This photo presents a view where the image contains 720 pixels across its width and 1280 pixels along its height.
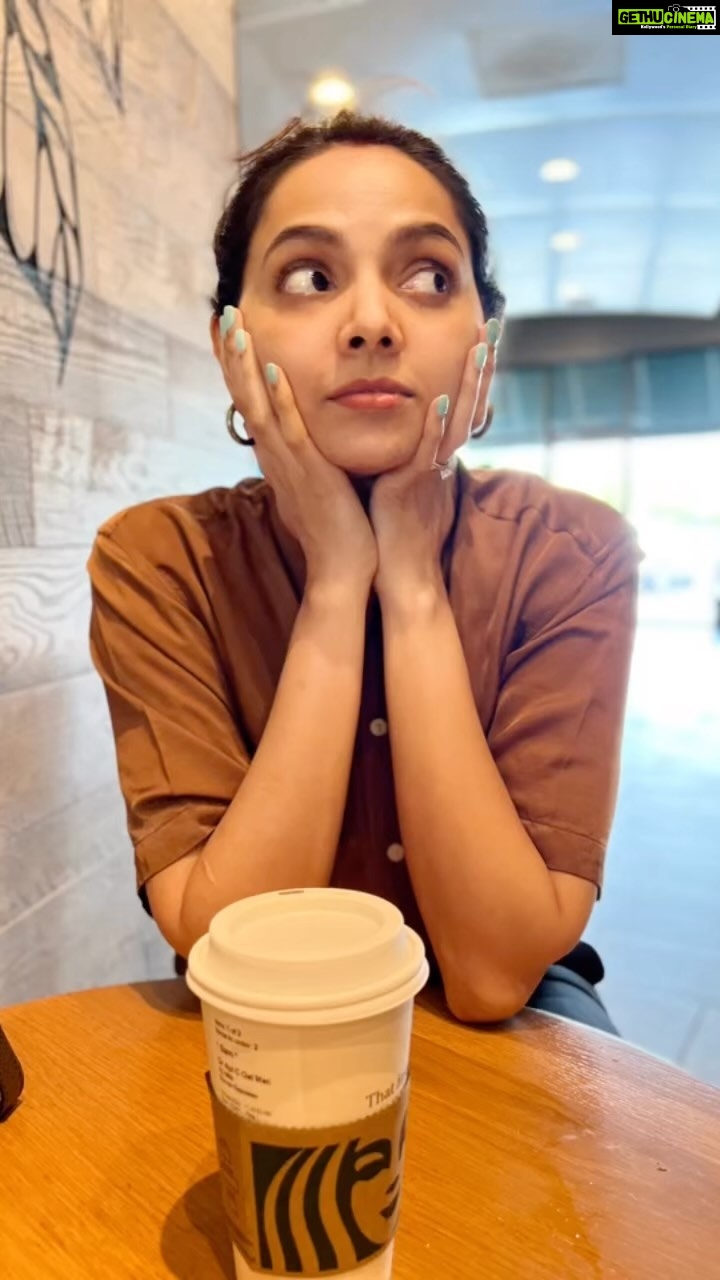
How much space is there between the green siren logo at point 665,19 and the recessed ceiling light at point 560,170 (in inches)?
69.8

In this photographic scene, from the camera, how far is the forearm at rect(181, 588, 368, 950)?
0.75 metres

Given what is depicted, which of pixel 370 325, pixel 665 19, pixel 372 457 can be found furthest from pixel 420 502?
pixel 665 19

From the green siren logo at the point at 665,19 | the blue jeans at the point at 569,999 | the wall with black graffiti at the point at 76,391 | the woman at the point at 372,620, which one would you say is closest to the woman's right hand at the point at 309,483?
the woman at the point at 372,620

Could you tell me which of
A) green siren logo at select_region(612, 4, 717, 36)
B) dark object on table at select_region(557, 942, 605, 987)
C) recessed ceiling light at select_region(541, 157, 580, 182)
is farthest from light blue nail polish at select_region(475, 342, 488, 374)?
recessed ceiling light at select_region(541, 157, 580, 182)

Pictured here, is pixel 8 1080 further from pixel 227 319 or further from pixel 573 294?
pixel 573 294

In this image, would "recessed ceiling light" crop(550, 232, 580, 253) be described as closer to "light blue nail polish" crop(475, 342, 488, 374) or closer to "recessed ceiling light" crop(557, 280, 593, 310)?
"recessed ceiling light" crop(557, 280, 593, 310)

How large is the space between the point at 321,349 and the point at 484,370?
0.18m

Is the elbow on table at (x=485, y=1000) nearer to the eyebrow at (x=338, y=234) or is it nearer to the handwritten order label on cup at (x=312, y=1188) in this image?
the handwritten order label on cup at (x=312, y=1188)

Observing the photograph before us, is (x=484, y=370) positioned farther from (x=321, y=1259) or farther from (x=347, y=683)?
(x=321, y=1259)

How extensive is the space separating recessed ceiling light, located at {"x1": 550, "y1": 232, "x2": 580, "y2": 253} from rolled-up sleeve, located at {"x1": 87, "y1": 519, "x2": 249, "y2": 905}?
576cm

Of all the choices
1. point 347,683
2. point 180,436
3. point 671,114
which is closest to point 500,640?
point 347,683

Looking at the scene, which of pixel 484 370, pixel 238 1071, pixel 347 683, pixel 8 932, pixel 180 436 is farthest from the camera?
pixel 180 436

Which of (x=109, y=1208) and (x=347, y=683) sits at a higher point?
(x=347, y=683)

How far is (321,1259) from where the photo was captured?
16.8 inches
